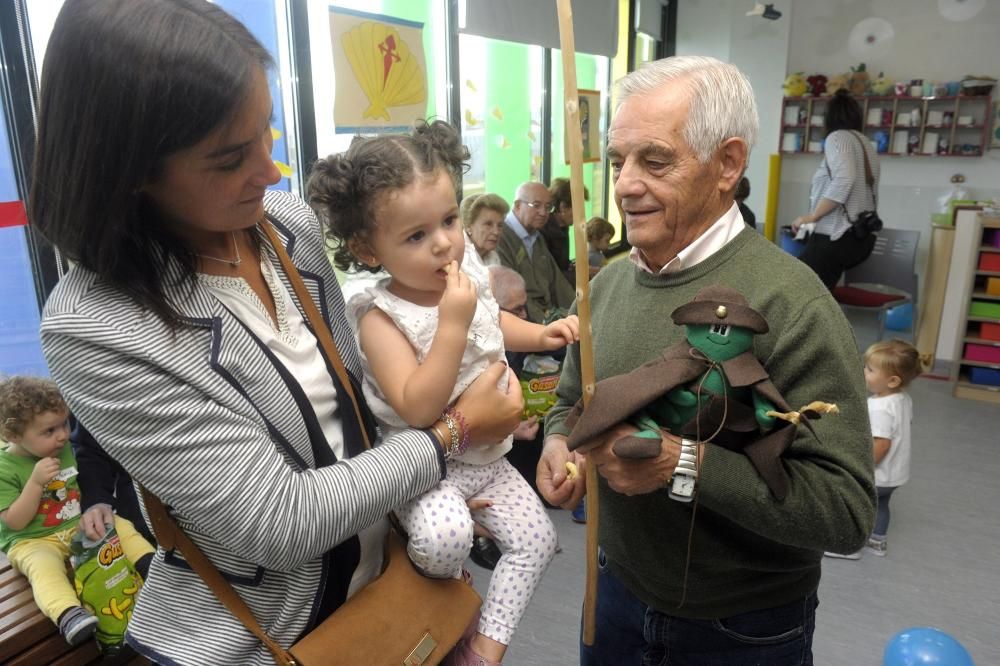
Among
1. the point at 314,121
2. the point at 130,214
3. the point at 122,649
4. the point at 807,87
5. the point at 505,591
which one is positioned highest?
the point at 807,87

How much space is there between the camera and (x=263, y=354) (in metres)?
0.84

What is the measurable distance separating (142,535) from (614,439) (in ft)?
6.95

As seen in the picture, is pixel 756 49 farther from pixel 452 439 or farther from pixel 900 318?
pixel 452 439

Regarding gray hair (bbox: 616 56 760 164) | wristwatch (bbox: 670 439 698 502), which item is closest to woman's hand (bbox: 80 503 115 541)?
wristwatch (bbox: 670 439 698 502)

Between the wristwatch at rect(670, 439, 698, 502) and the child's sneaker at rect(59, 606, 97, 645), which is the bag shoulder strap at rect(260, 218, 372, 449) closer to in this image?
the wristwatch at rect(670, 439, 698, 502)

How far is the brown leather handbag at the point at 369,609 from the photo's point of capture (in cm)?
85

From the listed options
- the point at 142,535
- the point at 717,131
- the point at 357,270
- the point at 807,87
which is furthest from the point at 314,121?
the point at 807,87

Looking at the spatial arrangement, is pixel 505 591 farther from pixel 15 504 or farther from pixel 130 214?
pixel 15 504

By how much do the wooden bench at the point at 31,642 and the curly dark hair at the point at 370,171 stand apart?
5.17 feet

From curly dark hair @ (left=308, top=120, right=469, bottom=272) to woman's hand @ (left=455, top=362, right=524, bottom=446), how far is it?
0.32 meters

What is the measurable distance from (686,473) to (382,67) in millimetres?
3269

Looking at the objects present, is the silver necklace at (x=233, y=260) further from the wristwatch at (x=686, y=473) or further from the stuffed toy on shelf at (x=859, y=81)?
the stuffed toy on shelf at (x=859, y=81)

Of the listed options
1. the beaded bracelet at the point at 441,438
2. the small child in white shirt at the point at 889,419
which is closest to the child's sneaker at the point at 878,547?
the small child in white shirt at the point at 889,419

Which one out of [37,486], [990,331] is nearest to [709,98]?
A: [37,486]
